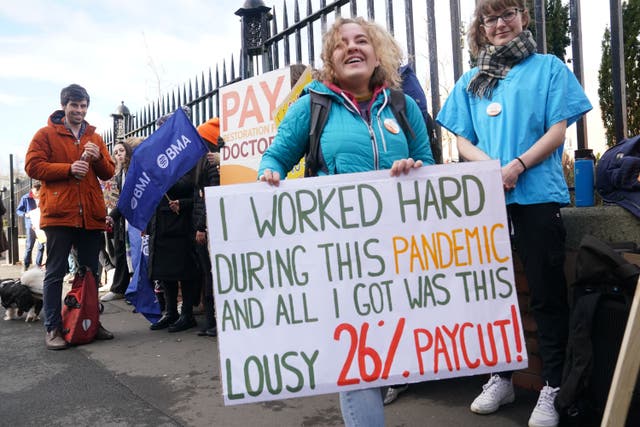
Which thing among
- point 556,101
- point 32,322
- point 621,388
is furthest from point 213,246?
point 32,322

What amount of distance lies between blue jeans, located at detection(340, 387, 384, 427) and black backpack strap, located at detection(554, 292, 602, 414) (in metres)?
0.91

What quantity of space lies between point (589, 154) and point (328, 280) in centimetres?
181

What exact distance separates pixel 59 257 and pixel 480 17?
381 centimetres

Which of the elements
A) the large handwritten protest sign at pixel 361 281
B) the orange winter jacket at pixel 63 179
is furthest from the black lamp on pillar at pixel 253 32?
the large handwritten protest sign at pixel 361 281

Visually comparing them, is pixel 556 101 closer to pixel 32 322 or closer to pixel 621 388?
pixel 621 388

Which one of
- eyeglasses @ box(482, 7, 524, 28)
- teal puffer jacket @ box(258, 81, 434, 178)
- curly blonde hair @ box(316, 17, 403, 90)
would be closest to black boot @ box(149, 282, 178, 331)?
teal puffer jacket @ box(258, 81, 434, 178)

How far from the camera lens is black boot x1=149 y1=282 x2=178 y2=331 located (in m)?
5.54

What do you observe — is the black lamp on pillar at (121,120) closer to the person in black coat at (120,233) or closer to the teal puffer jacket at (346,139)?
the person in black coat at (120,233)

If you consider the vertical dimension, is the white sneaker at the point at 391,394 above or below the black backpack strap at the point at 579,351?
below

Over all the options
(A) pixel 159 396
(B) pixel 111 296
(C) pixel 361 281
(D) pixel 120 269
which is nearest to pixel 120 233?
(D) pixel 120 269

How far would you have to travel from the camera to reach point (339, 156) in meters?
2.24

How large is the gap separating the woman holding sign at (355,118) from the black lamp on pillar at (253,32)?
339cm

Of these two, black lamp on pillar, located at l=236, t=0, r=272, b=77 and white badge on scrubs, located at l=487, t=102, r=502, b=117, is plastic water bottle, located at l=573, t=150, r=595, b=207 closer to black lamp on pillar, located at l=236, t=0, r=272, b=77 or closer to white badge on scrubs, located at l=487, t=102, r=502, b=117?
white badge on scrubs, located at l=487, t=102, r=502, b=117

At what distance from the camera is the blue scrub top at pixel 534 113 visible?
265cm
